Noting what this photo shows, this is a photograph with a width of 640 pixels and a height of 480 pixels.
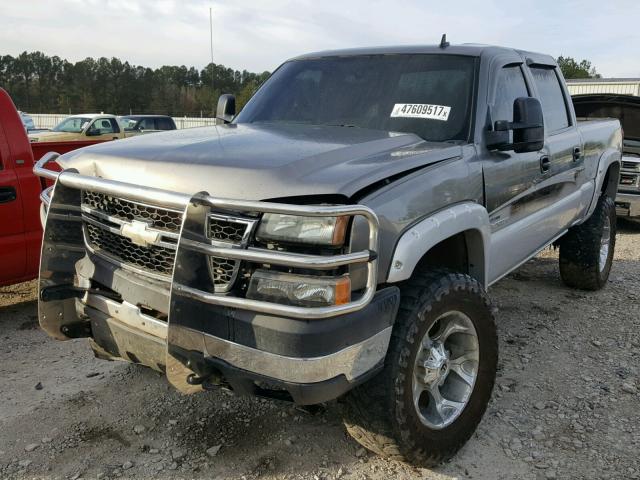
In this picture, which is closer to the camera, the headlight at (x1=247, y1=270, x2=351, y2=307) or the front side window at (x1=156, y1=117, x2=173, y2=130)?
the headlight at (x1=247, y1=270, x2=351, y2=307)

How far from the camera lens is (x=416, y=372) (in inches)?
103

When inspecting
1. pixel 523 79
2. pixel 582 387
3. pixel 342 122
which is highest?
pixel 523 79

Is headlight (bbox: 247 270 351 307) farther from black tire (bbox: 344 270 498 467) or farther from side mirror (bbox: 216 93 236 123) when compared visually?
side mirror (bbox: 216 93 236 123)

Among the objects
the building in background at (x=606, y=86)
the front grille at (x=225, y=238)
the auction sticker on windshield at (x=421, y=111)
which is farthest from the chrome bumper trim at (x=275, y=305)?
the building in background at (x=606, y=86)

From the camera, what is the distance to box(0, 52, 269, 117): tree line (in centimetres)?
5906

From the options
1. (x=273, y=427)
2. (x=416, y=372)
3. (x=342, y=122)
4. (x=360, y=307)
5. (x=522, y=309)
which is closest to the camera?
(x=360, y=307)

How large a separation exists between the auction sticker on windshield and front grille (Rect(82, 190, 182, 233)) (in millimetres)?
1559

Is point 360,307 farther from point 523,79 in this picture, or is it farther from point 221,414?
point 523,79

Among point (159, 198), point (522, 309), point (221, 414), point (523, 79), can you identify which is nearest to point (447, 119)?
point (523, 79)

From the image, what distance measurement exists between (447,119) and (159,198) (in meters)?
1.77

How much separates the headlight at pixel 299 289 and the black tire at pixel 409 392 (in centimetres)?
47

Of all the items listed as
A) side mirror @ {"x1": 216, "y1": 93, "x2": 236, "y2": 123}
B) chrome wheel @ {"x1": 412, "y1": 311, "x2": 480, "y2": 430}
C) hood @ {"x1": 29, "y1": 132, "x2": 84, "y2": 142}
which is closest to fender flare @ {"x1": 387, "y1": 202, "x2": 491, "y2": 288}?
chrome wheel @ {"x1": 412, "y1": 311, "x2": 480, "y2": 430}

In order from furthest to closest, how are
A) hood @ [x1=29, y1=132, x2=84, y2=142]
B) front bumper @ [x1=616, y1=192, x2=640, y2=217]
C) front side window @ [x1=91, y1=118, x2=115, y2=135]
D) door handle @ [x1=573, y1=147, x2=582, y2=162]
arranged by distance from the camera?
front side window @ [x1=91, y1=118, x2=115, y2=135] < hood @ [x1=29, y1=132, x2=84, y2=142] < front bumper @ [x1=616, y1=192, x2=640, y2=217] < door handle @ [x1=573, y1=147, x2=582, y2=162]

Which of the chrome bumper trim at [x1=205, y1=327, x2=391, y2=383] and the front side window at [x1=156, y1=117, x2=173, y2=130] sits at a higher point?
the front side window at [x1=156, y1=117, x2=173, y2=130]
